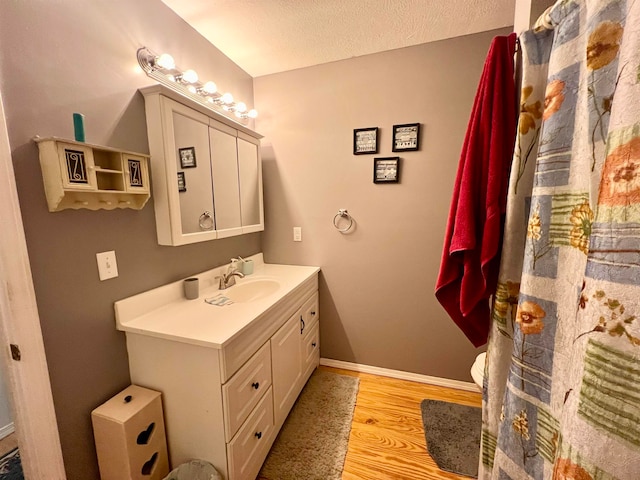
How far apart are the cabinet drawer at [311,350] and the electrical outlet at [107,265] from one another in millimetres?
1202

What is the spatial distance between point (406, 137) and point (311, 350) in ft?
5.60

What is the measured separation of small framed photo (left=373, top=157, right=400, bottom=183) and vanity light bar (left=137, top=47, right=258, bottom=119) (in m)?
1.08

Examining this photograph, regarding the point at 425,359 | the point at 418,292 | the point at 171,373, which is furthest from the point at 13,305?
the point at 425,359

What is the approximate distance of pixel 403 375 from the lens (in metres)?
2.03

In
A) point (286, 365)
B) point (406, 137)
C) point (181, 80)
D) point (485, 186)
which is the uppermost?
point (181, 80)

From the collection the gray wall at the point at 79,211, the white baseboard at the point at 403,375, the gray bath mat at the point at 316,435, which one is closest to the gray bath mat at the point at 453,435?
the white baseboard at the point at 403,375

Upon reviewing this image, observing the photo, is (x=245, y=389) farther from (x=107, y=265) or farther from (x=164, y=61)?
(x=164, y=61)

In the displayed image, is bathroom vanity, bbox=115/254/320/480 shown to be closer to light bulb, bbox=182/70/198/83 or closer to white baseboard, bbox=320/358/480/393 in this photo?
white baseboard, bbox=320/358/480/393

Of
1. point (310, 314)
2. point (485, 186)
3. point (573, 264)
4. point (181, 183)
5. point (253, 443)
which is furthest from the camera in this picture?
point (310, 314)

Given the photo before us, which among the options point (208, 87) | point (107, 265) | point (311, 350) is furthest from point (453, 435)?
point (208, 87)

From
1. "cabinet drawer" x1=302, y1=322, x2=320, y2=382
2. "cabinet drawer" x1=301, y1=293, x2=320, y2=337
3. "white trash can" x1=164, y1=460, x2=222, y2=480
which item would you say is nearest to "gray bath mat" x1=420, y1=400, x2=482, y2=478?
"cabinet drawer" x1=302, y1=322, x2=320, y2=382

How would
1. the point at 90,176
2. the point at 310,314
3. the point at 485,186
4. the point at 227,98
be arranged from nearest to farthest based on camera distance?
the point at 485,186 → the point at 90,176 → the point at 227,98 → the point at 310,314

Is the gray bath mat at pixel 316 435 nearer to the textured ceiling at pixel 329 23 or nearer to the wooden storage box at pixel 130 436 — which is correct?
the wooden storage box at pixel 130 436

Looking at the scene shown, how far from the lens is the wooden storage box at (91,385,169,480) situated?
39.5 inches
